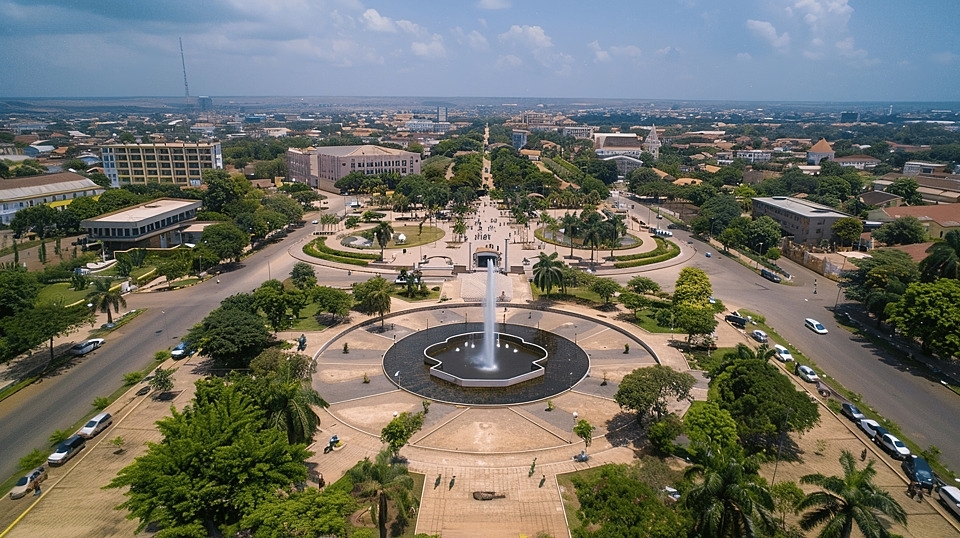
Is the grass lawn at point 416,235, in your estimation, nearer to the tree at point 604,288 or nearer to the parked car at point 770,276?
the tree at point 604,288

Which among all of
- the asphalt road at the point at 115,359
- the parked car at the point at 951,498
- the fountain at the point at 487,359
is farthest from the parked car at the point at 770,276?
the asphalt road at the point at 115,359

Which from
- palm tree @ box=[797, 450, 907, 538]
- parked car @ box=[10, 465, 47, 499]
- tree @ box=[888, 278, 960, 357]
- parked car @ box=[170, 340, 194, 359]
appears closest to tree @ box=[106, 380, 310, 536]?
parked car @ box=[10, 465, 47, 499]

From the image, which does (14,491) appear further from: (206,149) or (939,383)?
(206,149)

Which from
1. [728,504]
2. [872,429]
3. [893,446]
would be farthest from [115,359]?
[893,446]

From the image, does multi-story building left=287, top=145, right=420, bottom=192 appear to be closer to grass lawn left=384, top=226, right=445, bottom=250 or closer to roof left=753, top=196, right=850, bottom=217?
grass lawn left=384, top=226, right=445, bottom=250

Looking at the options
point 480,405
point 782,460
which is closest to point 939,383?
point 782,460

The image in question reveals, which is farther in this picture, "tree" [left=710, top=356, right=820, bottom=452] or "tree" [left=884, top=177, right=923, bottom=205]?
"tree" [left=884, top=177, right=923, bottom=205]
